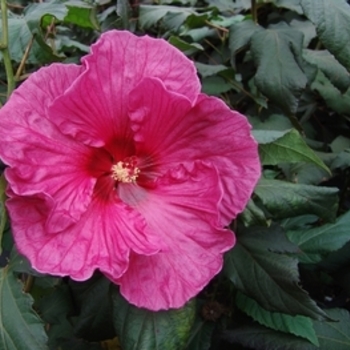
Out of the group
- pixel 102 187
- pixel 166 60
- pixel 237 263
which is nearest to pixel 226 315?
pixel 237 263

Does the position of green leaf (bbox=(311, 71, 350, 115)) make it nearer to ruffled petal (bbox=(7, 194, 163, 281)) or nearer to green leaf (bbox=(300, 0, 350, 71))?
green leaf (bbox=(300, 0, 350, 71))

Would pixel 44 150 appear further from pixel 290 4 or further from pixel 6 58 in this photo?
pixel 290 4

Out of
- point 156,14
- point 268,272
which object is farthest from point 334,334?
point 156,14

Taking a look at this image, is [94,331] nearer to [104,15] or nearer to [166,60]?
[166,60]

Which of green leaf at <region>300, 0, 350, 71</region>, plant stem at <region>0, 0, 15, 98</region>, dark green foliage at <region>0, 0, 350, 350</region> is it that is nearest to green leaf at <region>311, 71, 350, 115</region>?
dark green foliage at <region>0, 0, 350, 350</region>

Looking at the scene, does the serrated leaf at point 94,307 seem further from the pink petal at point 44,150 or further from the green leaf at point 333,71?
the green leaf at point 333,71
